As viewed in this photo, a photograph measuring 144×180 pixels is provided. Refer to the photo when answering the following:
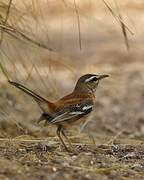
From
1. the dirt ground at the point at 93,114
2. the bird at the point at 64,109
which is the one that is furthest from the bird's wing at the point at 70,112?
the dirt ground at the point at 93,114

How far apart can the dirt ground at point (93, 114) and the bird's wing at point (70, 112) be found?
0.28 m

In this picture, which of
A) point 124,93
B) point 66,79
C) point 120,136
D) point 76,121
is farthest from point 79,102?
point 66,79

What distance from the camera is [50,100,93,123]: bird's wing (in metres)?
5.95

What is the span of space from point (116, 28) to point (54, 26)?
4.20 feet

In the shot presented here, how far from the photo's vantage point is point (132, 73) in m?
13.0

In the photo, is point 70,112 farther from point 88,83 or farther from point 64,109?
point 88,83

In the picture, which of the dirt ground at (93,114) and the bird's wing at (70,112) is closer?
the dirt ground at (93,114)

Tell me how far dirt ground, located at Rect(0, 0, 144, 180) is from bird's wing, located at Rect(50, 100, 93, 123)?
0.91ft

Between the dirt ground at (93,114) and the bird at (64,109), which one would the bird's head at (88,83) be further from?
the dirt ground at (93,114)

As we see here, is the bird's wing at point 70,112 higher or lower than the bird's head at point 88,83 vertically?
lower

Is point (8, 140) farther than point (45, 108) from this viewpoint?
Yes

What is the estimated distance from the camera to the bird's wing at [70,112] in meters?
5.95

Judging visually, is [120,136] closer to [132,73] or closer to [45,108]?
[45,108]

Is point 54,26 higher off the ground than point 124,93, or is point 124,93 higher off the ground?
point 54,26
